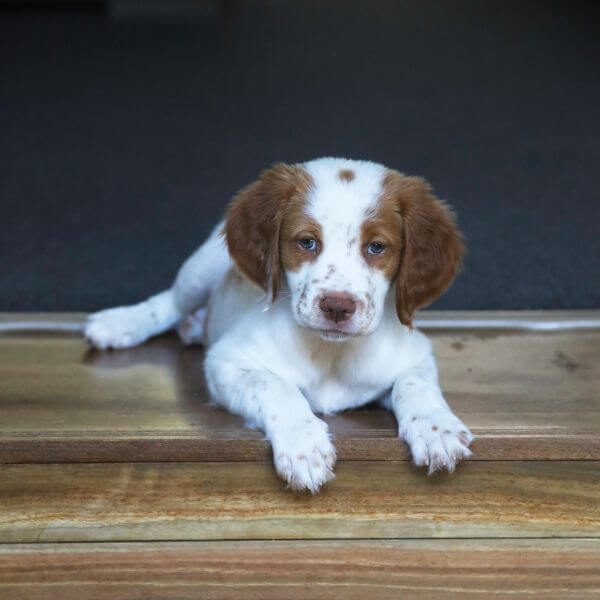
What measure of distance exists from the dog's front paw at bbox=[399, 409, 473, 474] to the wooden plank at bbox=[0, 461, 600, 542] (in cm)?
8

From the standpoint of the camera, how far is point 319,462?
202 cm

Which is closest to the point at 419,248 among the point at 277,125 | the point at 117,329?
the point at 117,329

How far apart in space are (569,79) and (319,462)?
229 inches

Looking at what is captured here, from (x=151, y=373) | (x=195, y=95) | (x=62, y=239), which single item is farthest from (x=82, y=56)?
(x=151, y=373)

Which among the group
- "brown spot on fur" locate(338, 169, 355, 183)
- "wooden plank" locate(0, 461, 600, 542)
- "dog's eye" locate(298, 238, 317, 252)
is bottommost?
"wooden plank" locate(0, 461, 600, 542)

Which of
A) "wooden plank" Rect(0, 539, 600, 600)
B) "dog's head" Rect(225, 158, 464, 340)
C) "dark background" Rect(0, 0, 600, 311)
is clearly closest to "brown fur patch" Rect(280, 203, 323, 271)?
"dog's head" Rect(225, 158, 464, 340)

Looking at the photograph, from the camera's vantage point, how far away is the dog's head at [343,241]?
81.4 inches

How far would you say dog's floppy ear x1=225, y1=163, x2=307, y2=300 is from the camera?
7.38ft

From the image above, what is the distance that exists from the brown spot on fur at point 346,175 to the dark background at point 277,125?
1.36 metres

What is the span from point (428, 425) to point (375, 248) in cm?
40

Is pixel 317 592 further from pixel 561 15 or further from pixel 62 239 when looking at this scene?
pixel 561 15

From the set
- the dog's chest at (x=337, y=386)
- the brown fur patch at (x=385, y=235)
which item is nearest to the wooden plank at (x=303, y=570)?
the dog's chest at (x=337, y=386)

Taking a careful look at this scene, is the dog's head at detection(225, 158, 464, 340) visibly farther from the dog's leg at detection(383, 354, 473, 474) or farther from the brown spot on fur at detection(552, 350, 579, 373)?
the brown spot on fur at detection(552, 350, 579, 373)

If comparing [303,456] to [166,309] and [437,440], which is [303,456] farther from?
[166,309]
